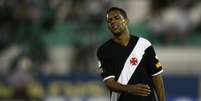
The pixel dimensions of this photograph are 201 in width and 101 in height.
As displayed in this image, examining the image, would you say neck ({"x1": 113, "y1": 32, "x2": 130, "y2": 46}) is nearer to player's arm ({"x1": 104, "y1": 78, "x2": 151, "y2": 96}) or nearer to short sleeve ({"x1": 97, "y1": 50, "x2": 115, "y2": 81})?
short sleeve ({"x1": 97, "y1": 50, "x2": 115, "y2": 81})

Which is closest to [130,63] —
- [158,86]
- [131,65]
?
[131,65]

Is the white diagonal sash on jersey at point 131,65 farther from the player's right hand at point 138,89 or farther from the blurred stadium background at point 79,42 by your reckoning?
the blurred stadium background at point 79,42

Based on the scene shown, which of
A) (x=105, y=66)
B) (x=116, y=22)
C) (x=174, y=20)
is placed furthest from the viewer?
(x=174, y=20)

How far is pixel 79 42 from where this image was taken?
17875mm

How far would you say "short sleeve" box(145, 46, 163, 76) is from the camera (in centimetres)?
751

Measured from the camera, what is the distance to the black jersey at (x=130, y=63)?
7.46 metres

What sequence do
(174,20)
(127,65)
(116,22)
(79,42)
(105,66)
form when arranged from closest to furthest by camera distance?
(116,22)
(127,65)
(105,66)
(79,42)
(174,20)

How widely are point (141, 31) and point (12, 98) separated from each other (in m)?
3.78

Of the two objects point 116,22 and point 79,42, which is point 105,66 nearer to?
point 116,22

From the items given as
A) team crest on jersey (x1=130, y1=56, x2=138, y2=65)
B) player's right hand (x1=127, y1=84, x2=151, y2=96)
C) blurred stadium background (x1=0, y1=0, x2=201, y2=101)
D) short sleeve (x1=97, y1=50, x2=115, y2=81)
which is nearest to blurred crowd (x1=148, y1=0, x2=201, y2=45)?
blurred stadium background (x1=0, y1=0, x2=201, y2=101)

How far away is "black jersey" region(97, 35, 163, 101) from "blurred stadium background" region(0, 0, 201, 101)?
28.5ft

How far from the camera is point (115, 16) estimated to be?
291 inches

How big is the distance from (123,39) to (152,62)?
36 centimetres

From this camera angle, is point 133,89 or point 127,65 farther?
point 127,65
